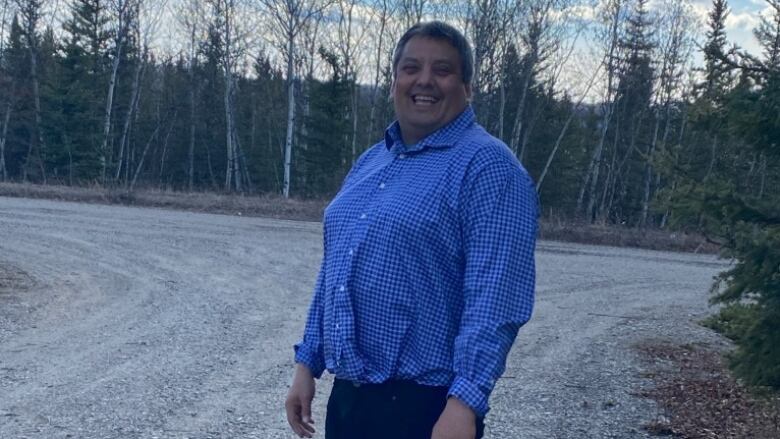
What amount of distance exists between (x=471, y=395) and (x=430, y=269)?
1.18ft

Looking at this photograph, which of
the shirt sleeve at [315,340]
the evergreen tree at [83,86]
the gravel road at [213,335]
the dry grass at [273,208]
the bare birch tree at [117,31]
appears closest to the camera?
the shirt sleeve at [315,340]

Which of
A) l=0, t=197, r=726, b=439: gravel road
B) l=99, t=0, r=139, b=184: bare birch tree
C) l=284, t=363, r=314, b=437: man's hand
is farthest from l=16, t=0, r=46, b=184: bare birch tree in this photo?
l=284, t=363, r=314, b=437: man's hand

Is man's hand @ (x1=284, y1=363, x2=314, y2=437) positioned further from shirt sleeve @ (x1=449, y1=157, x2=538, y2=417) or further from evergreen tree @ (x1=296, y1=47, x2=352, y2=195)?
evergreen tree @ (x1=296, y1=47, x2=352, y2=195)

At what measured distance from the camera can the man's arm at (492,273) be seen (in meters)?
2.10

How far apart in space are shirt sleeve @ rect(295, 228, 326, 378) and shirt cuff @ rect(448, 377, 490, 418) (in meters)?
0.63

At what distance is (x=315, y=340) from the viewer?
8.61 feet

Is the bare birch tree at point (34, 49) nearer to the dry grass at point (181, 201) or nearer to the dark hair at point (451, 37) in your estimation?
the dry grass at point (181, 201)

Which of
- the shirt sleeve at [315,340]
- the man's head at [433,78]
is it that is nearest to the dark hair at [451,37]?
the man's head at [433,78]

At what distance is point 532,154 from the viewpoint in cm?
4006

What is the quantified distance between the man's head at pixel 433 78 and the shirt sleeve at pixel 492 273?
0.91 ft

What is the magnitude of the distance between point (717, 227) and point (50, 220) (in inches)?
571

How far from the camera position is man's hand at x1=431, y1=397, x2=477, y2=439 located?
208 cm

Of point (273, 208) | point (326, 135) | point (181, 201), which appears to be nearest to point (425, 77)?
point (273, 208)

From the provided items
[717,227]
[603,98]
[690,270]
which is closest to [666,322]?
[717,227]
